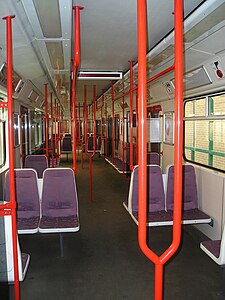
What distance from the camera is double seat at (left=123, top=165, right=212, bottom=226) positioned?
12.9 ft

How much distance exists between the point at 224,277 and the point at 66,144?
464 inches

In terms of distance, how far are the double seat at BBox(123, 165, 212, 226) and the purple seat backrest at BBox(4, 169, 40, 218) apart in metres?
Result: 1.25

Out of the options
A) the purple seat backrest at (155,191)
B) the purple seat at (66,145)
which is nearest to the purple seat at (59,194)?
the purple seat backrest at (155,191)

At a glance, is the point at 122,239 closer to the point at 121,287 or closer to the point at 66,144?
the point at 121,287

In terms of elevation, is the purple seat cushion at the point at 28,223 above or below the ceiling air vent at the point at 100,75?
below

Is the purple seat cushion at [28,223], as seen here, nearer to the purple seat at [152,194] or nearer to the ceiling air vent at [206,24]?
the purple seat at [152,194]

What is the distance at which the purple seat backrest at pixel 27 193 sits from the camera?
12.4 feet

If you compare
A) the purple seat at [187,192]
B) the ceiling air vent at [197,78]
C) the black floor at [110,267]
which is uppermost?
the ceiling air vent at [197,78]

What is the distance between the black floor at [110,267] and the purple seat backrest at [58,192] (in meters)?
0.52

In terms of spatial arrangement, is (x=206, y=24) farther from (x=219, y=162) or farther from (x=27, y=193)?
(x=27, y=193)

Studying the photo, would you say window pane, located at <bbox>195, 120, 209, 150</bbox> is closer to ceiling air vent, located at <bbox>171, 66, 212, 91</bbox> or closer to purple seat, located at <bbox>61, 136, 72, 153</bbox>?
ceiling air vent, located at <bbox>171, 66, 212, 91</bbox>

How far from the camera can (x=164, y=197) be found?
13.7ft

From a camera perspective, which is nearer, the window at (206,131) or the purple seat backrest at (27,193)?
the purple seat backrest at (27,193)

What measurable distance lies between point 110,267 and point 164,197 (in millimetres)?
1265
